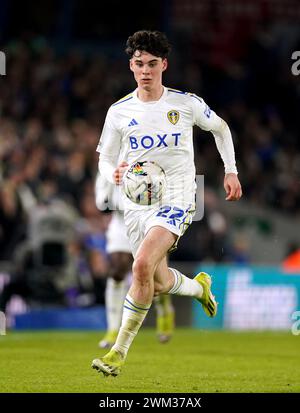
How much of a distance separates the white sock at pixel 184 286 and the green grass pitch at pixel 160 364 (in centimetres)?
66

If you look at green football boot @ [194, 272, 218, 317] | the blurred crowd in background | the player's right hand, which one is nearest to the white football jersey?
the player's right hand

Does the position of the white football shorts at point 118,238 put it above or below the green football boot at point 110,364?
above

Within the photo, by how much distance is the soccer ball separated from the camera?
8.96 m

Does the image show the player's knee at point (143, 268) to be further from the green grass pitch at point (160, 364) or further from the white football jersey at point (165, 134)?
the green grass pitch at point (160, 364)

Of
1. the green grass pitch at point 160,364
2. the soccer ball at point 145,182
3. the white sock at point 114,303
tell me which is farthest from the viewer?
the white sock at point 114,303

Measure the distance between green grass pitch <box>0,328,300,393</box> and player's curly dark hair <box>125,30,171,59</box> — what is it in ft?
8.40

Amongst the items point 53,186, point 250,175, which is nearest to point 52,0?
point 250,175

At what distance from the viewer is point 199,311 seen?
675 inches

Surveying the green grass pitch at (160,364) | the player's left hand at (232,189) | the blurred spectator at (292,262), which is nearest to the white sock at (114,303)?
the green grass pitch at (160,364)

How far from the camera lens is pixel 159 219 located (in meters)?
8.98

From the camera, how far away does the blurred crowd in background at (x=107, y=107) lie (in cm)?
1652

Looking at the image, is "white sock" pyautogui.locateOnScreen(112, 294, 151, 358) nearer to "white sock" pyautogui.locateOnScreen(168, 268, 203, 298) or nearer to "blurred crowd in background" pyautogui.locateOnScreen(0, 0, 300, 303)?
"white sock" pyautogui.locateOnScreen(168, 268, 203, 298)

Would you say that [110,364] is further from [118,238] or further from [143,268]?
[118,238]

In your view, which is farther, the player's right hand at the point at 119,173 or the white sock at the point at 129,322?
the player's right hand at the point at 119,173
